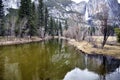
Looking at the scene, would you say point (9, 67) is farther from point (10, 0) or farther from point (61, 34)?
point (10, 0)

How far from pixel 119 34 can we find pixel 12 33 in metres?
40.8

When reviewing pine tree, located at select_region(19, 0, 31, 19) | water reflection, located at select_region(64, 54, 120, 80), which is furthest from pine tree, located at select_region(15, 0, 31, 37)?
water reflection, located at select_region(64, 54, 120, 80)

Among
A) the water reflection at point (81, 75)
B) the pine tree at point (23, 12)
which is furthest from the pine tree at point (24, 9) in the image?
the water reflection at point (81, 75)

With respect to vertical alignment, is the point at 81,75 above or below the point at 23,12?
below

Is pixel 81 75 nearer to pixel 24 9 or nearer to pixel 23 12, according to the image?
pixel 23 12

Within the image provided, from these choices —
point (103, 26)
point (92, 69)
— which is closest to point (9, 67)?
point (92, 69)

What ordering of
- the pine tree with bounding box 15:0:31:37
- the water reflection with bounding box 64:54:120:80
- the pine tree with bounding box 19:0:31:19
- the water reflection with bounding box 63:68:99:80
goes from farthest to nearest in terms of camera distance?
the pine tree with bounding box 19:0:31:19 < the pine tree with bounding box 15:0:31:37 < the water reflection with bounding box 64:54:120:80 < the water reflection with bounding box 63:68:99:80

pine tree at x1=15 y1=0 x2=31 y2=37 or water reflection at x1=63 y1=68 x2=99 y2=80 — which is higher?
pine tree at x1=15 y1=0 x2=31 y2=37

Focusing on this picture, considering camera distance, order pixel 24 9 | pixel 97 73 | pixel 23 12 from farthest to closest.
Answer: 1. pixel 24 9
2. pixel 23 12
3. pixel 97 73

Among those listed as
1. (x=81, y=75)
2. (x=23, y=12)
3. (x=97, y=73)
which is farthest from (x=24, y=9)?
(x=81, y=75)

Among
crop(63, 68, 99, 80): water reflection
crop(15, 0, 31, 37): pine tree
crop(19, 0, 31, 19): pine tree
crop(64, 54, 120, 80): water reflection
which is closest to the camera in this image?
crop(63, 68, 99, 80): water reflection

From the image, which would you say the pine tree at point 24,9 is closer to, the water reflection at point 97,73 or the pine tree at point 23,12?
the pine tree at point 23,12

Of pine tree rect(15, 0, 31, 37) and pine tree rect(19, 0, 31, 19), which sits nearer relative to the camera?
pine tree rect(15, 0, 31, 37)

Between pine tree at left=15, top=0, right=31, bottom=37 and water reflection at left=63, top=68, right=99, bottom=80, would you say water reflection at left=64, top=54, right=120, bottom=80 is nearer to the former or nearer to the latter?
water reflection at left=63, top=68, right=99, bottom=80
